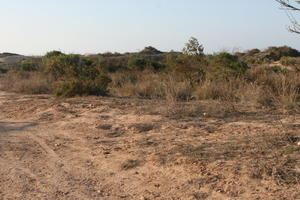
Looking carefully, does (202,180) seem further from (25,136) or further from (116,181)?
(25,136)

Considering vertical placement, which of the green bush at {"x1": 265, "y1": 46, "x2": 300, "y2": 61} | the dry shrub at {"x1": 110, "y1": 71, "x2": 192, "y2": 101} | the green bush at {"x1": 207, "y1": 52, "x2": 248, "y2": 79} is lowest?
the dry shrub at {"x1": 110, "y1": 71, "x2": 192, "y2": 101}

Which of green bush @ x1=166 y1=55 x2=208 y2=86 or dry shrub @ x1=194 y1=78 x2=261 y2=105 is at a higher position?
green bush @ x1=166 y1=55 x2=208 y2=86

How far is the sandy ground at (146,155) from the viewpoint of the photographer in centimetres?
468

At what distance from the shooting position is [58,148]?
275 inches

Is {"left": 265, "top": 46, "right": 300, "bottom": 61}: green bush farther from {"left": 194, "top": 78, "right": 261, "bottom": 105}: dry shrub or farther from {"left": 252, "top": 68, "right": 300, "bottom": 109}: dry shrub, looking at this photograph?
{"left": 194, "top": 78, "right": 261, "bottom": 105}: dry shrub

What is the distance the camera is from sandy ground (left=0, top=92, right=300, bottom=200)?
4.68 meters

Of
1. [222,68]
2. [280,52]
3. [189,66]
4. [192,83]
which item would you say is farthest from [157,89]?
[280,52]

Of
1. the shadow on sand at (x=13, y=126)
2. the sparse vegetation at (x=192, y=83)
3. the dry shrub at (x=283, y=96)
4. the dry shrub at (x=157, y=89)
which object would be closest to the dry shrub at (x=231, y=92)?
the sparse vegetation at (x=192, y=83)

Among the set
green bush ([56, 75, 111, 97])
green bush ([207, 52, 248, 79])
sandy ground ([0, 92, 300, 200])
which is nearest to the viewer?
sandy ground ([0, 92, 300, 200])

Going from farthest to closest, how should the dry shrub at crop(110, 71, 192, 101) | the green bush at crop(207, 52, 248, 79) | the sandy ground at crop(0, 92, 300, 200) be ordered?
the green bush at crop(207, 52, 248, 79) → the dry shrub at crop(110, 71, 192, 101) → the sandy ground at crop(0, 92, 300, 200)

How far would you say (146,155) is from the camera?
5961 millimetres

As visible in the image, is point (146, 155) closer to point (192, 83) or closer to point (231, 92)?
point (231, 92)

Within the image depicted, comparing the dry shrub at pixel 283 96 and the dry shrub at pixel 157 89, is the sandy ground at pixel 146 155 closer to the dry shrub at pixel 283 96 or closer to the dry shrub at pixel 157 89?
the dry shrub at pixel 283 96

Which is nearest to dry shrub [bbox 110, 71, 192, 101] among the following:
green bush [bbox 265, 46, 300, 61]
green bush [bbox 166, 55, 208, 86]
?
green bush [bbox 166, 55, 208, 86]
